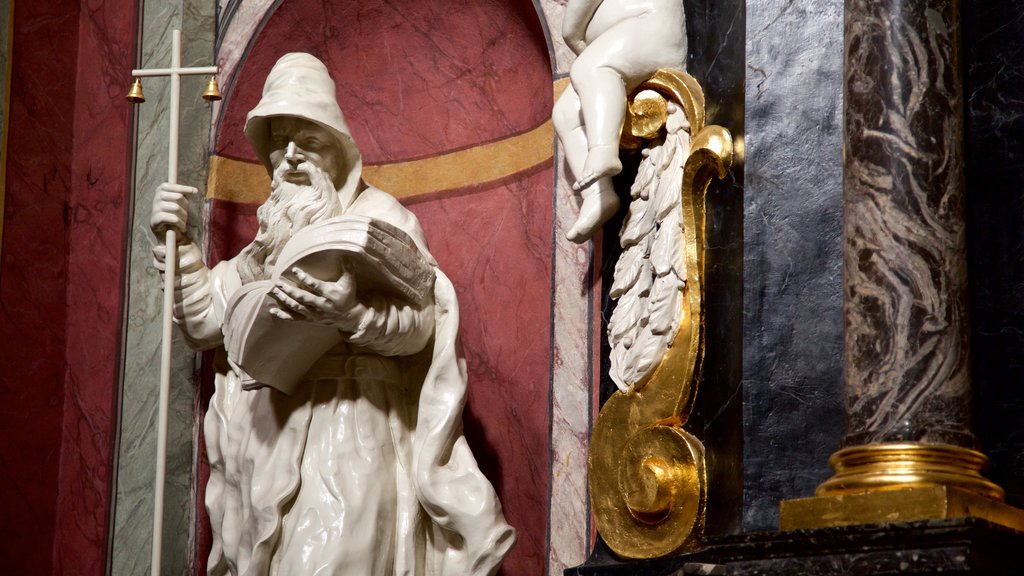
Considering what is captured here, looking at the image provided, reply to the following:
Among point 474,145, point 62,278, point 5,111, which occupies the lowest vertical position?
point 62,278

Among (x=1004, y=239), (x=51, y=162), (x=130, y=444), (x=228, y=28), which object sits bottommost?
(x=130, y=444)

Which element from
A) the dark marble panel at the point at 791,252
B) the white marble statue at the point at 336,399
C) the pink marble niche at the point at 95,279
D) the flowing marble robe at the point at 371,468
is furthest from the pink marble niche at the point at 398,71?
the dark marble panel at the point at 791,252

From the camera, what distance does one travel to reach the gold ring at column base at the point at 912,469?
3.15 meters

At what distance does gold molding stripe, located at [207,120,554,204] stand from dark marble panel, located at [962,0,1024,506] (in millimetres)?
1670

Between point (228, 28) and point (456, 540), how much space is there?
7.45 ft

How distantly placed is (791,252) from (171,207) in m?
2.03

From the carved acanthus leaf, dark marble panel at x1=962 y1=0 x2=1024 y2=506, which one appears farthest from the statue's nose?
dark marble panel at x1=962 y1=0 x2=1024 y2=506

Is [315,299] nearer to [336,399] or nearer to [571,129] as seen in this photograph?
[336,399]

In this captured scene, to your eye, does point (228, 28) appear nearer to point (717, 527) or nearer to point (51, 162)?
point (51, 162)

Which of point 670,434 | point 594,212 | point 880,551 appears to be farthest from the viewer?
point 594,212

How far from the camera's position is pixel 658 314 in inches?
156

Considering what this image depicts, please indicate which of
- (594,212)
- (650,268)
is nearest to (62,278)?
(594,212)

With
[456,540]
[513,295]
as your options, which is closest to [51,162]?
[513,295]

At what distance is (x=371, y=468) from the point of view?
4207 mm
